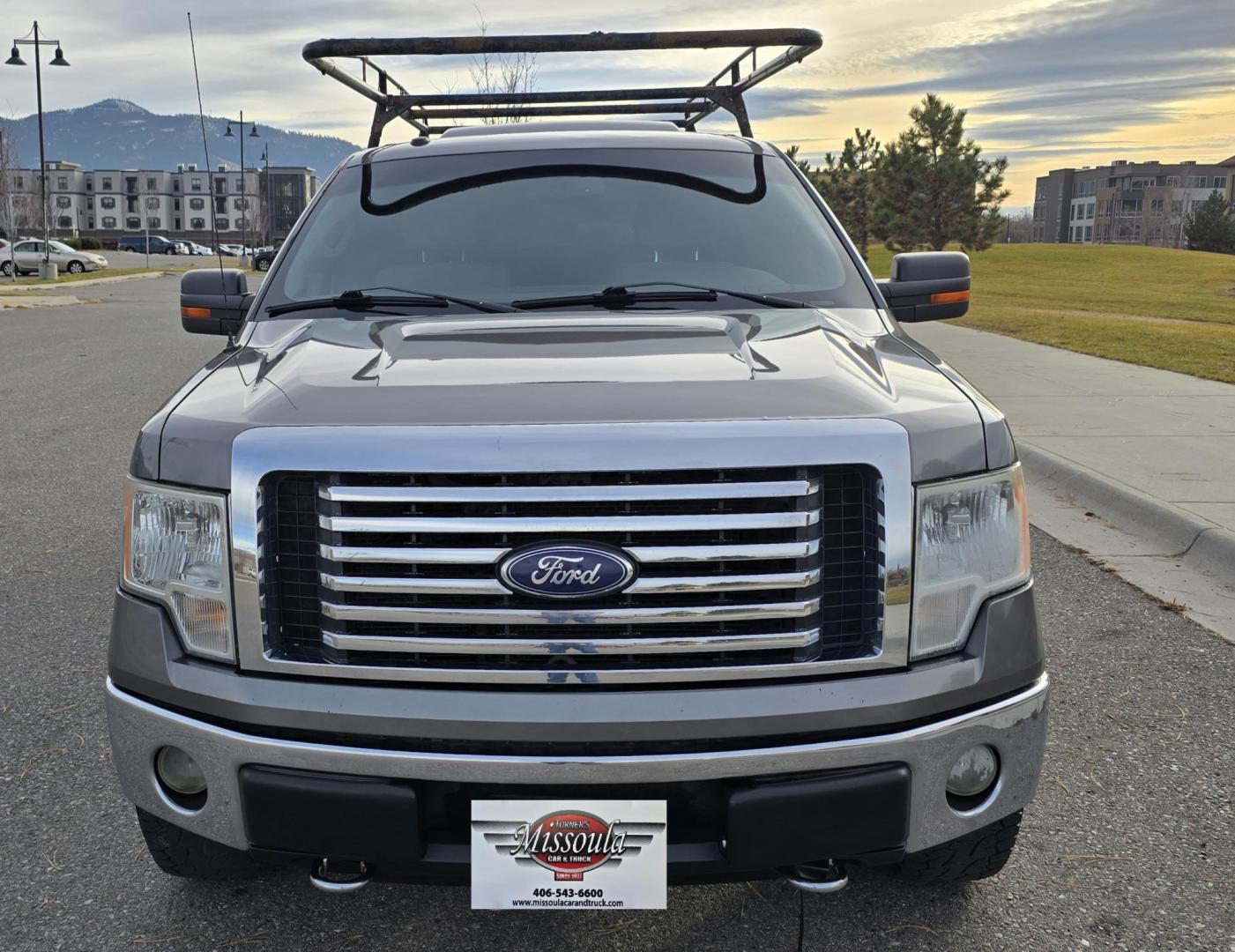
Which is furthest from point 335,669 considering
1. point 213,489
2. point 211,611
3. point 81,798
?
point 81,798

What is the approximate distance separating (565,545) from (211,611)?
709 mm

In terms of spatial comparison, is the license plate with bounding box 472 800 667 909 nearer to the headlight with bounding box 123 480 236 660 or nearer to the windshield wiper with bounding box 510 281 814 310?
the headlight with bounding box 123 480 236 660

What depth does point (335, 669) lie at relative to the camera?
6.89ft

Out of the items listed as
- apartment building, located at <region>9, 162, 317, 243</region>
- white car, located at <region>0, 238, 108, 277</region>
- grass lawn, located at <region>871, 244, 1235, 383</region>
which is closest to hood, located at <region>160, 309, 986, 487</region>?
grass lawn, located at <region>871, 244, 1235, 383</region>

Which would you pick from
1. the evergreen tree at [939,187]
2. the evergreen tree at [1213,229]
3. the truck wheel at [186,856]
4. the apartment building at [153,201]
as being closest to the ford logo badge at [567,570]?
the truck wheel at [186,856]

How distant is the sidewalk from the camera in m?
5.32

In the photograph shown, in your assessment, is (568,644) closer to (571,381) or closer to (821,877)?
(571,381)

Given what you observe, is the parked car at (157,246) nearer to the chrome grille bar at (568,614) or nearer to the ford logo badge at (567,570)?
the chrome grille bar at (568,614)

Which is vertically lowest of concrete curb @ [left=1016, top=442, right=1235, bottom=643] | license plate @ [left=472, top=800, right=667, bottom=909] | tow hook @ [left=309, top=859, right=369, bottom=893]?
concrete curb @ [left=1016, top=442, right=1235, bottom=643]

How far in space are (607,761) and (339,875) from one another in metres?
0.60

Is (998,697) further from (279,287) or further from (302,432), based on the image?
(279,287)

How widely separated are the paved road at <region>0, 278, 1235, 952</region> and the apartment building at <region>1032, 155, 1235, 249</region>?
530 ft

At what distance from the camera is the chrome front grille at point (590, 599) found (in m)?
2.01

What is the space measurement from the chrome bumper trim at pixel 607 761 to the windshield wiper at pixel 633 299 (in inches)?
52.7
